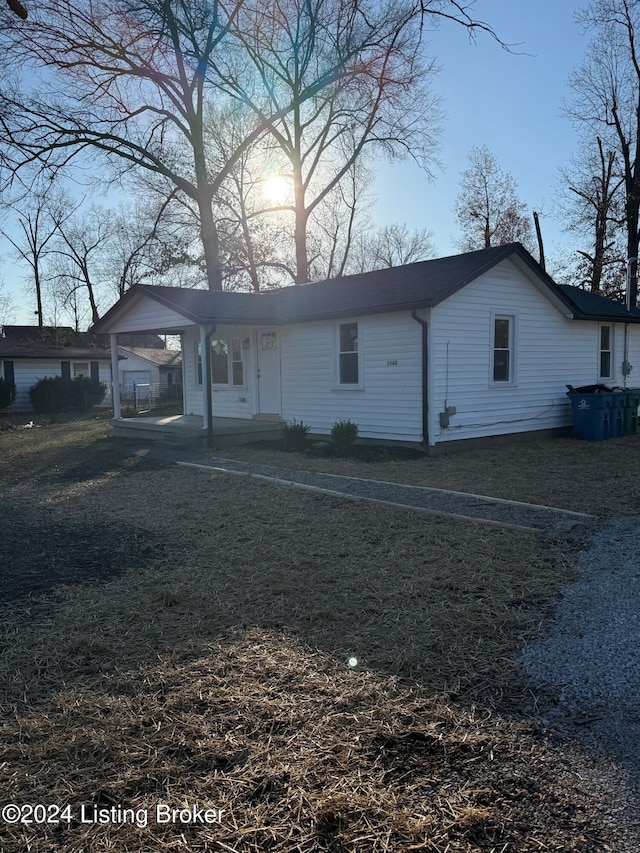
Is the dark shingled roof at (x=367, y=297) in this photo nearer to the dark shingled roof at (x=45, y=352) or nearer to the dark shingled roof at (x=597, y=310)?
the dark shingled roof at (x=597, y=310)

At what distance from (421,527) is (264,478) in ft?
11.4

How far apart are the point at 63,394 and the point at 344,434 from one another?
20.6 m

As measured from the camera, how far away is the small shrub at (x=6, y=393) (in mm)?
27672

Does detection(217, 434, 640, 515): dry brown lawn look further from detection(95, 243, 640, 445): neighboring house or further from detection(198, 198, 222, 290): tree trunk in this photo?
detection(198, 198, 222, 290): tree trunk

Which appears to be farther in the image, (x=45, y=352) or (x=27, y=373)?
(x=45, y=352)

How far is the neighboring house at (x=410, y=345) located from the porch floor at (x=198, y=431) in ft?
1.79

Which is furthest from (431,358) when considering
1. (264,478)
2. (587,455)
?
(264,478)

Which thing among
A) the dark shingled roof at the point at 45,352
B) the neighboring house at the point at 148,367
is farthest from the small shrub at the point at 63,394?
the neighboring house at the point at 148,367

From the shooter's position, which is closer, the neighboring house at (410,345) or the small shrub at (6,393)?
the neighboring house at (410,345)

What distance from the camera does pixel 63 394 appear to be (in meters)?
29.4

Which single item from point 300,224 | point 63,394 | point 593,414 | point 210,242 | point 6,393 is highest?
point 300,224

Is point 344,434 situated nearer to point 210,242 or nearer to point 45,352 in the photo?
point 210,242

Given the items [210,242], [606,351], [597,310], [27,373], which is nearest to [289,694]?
[597,310]

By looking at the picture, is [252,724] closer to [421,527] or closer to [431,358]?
[421,527]
